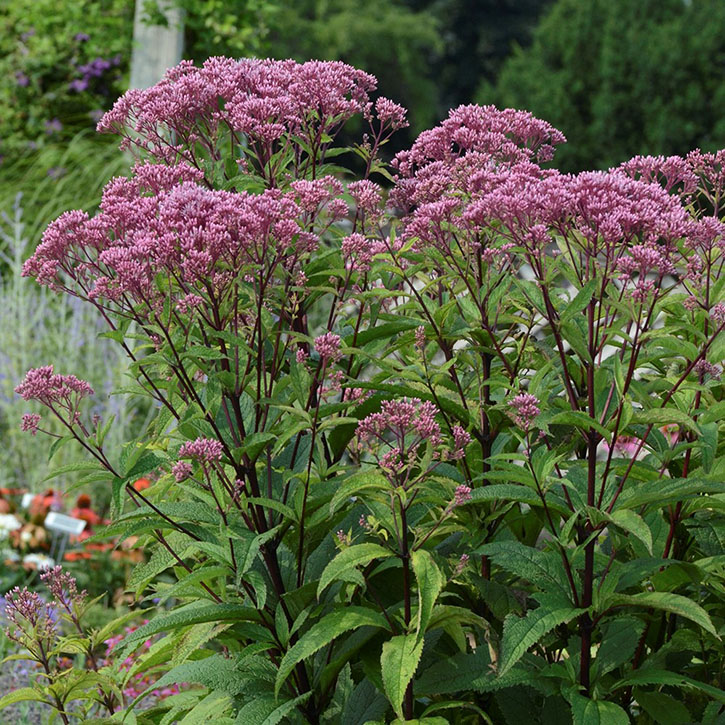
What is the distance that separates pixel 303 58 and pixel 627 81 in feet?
52.0

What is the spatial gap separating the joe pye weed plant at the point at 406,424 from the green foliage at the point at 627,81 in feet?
47.5

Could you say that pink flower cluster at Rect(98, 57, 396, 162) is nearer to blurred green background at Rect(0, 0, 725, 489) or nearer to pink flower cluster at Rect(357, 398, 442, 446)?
pink flower cluster at Rect(357, 398, 442, 446)

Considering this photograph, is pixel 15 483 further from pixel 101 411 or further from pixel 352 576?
pixel 352 576

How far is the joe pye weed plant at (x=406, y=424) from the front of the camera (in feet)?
6.12

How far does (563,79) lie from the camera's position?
1745 centimetres

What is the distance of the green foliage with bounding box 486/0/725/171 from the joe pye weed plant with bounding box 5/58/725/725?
1446cm

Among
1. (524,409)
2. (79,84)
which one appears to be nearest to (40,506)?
(524,409)

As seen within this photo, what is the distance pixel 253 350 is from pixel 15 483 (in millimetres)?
4980

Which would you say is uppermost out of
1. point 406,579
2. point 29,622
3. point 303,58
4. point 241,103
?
point 241,103

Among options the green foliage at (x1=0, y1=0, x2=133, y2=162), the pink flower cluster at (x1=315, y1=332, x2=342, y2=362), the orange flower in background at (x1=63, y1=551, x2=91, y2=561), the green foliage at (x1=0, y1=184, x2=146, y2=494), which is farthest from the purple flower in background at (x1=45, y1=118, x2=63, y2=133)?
the pink flower cluster at (x1=315, y1=332, x2=342, y2=362)

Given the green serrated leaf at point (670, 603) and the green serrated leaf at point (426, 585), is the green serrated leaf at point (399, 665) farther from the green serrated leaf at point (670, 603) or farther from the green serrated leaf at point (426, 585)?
the green serrated leaf at point (670, 603)

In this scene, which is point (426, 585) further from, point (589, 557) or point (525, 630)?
point (589, 557)

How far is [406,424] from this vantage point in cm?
184

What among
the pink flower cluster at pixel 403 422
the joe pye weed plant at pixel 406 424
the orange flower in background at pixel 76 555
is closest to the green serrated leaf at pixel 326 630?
the joe pye weed plant at pixel 406 424
